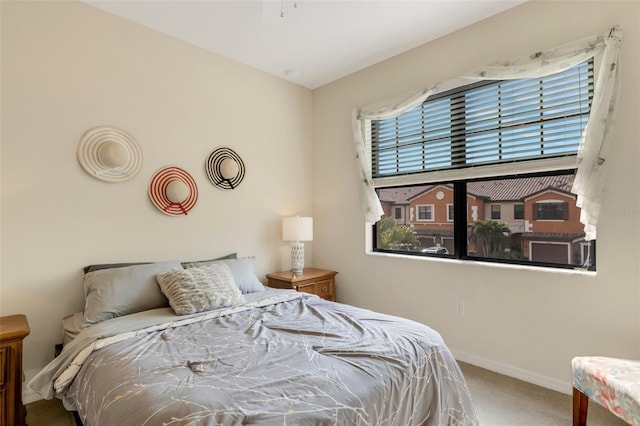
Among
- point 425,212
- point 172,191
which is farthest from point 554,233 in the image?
point 172,191

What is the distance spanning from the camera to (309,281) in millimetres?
3385

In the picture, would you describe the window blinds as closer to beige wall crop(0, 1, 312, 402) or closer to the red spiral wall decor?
beige wall crop(0, 1, 312, 402)

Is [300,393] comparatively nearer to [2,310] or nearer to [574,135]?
[2,310]

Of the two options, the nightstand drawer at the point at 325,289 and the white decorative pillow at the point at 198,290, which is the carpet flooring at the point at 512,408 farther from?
the nightstand drawer at the point at 325,289

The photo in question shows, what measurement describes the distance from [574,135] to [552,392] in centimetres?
180

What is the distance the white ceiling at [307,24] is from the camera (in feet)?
8.20

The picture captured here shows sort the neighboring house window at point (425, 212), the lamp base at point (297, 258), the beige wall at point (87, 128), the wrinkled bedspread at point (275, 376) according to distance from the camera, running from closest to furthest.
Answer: the wrinkled bedspread at point (275, 376) → the beige wall at point (87, 128) → the neighboring house window at point (425, 212) → the lamp base at point (297, 258)

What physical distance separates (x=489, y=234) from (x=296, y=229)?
1.82 m

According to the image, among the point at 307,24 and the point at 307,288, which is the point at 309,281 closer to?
the point at 307,288

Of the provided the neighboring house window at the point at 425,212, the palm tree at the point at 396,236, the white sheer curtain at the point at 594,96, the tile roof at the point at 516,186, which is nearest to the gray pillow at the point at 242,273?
the palm tree at the point at 396,236

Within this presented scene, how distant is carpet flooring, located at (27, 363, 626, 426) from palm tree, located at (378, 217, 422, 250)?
4.26 feet

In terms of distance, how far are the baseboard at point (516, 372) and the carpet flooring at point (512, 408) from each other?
0.05 metres

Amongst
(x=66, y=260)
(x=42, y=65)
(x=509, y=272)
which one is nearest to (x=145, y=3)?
(x=42, y=65)

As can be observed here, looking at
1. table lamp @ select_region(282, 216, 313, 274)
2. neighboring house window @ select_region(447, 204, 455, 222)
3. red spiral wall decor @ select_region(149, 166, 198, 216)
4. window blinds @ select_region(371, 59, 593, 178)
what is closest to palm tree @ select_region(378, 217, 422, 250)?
neighboring house window @ select_region(447, 204, 455, 222)
